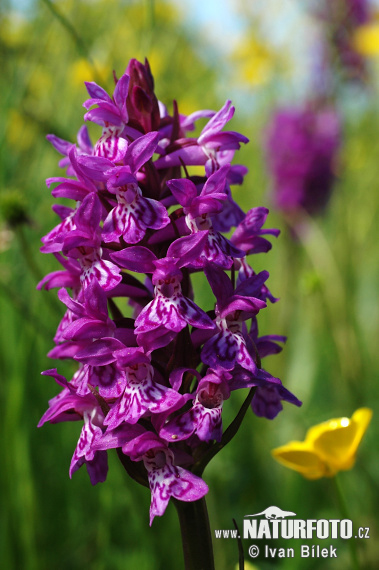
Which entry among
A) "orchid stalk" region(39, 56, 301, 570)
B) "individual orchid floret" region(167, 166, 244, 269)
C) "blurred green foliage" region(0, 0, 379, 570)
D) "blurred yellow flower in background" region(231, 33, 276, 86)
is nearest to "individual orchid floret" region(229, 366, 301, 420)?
"orchid stalk" region(39, 56, 301, 570)

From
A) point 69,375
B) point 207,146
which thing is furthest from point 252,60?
point 207,146

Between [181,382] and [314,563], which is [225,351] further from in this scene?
[314,563]

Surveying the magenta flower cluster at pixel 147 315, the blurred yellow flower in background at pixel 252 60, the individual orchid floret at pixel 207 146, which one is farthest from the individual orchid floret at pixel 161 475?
the blurred yellow flower in background at pixel 252 60

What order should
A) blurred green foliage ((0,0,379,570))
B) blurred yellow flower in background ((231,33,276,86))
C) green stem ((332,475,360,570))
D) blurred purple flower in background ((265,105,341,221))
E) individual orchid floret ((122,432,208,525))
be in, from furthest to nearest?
blurred yellow flower in background ((231,33,276,86))
blurred purple flower in background ((265,105,341,221))
blurred green foliage ((0,0,379,570))
green stem ((332,475,360,570))
individual orchid floret ((122,432,208,525))

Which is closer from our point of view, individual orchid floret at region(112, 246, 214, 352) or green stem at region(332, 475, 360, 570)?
individual orchid floret at region(112, 246, 214, 352)

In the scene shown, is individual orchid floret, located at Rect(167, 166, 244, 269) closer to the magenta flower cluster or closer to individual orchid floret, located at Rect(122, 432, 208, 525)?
the magenta flower cluster

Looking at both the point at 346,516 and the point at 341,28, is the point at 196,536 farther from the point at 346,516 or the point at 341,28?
the point at 341,28

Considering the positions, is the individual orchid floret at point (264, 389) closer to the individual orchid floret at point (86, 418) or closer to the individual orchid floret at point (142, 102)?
the individual orchid floret at point (86, 418)

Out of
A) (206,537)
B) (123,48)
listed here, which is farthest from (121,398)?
(123,48)
